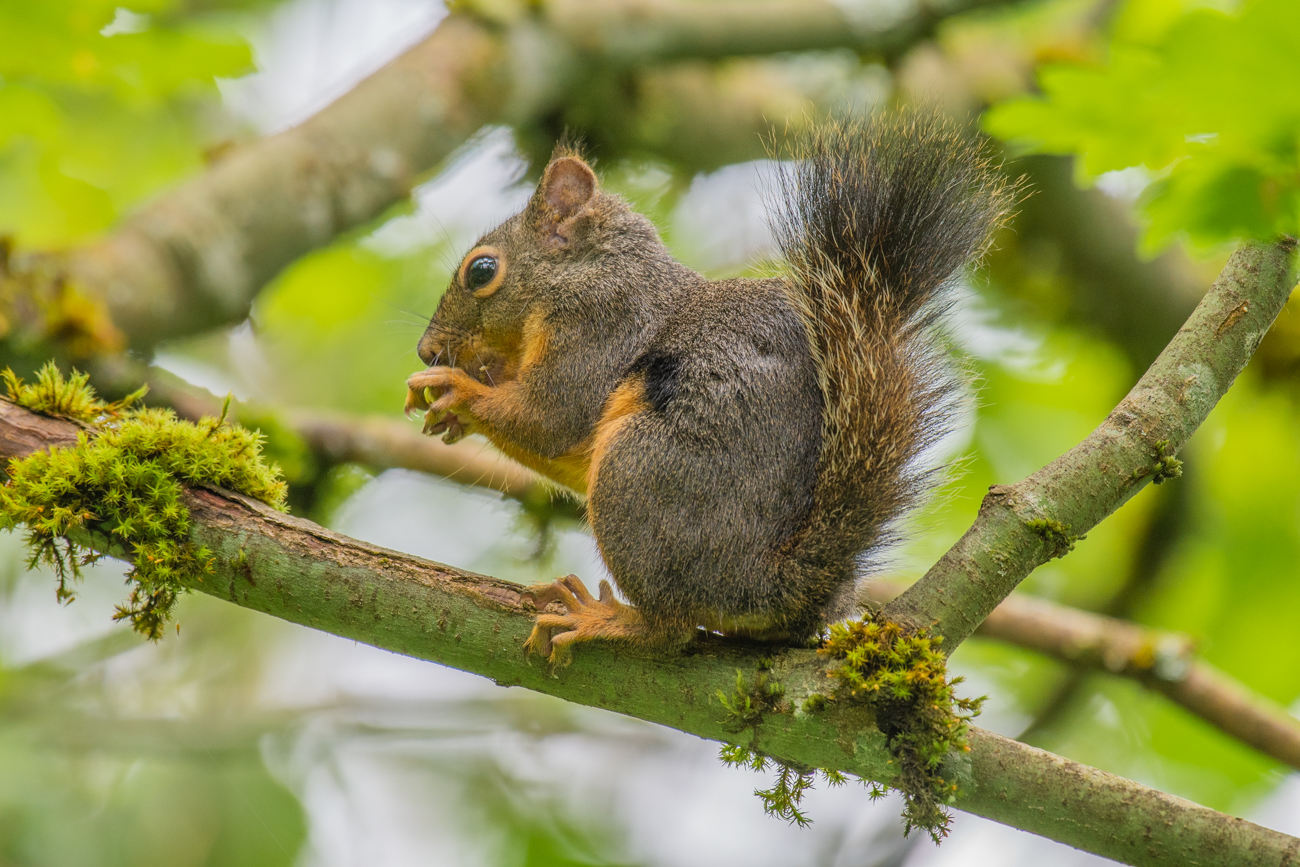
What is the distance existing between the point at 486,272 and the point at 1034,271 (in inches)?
125

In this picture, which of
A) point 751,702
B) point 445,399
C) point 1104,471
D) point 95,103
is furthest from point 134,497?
point 95,103

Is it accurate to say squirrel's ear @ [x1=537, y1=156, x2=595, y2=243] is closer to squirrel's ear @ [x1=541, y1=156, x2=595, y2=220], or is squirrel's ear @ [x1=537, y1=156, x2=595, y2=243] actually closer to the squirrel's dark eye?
squirrel's ear @ [x1=541, y1=156, x2=595, y2=220]

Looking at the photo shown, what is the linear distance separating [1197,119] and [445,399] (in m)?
2.00

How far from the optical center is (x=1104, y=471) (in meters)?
2.15

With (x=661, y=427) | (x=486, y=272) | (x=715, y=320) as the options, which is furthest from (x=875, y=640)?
(x=486, y=272)

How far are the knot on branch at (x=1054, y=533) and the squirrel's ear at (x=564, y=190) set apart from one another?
1.95 meters

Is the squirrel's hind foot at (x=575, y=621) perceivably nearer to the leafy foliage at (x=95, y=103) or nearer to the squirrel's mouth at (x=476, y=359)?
the squirrel's mouth at (x=476, y=359)

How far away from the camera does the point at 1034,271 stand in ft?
17.2

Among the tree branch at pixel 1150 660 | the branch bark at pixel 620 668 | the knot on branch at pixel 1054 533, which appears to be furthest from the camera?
the tree branch at pixel 1150 660

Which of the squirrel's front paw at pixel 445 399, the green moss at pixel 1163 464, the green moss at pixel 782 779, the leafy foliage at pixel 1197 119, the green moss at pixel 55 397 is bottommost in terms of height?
the green moss at pixel 782 779

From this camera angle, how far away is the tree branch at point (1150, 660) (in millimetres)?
3555

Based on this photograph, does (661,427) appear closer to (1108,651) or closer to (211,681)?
(1108,651)

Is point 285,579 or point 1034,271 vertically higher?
point 1034,271

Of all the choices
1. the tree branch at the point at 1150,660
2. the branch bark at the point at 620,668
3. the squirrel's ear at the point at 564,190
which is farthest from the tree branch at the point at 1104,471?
the squirrel's ear at the point at 564,190
